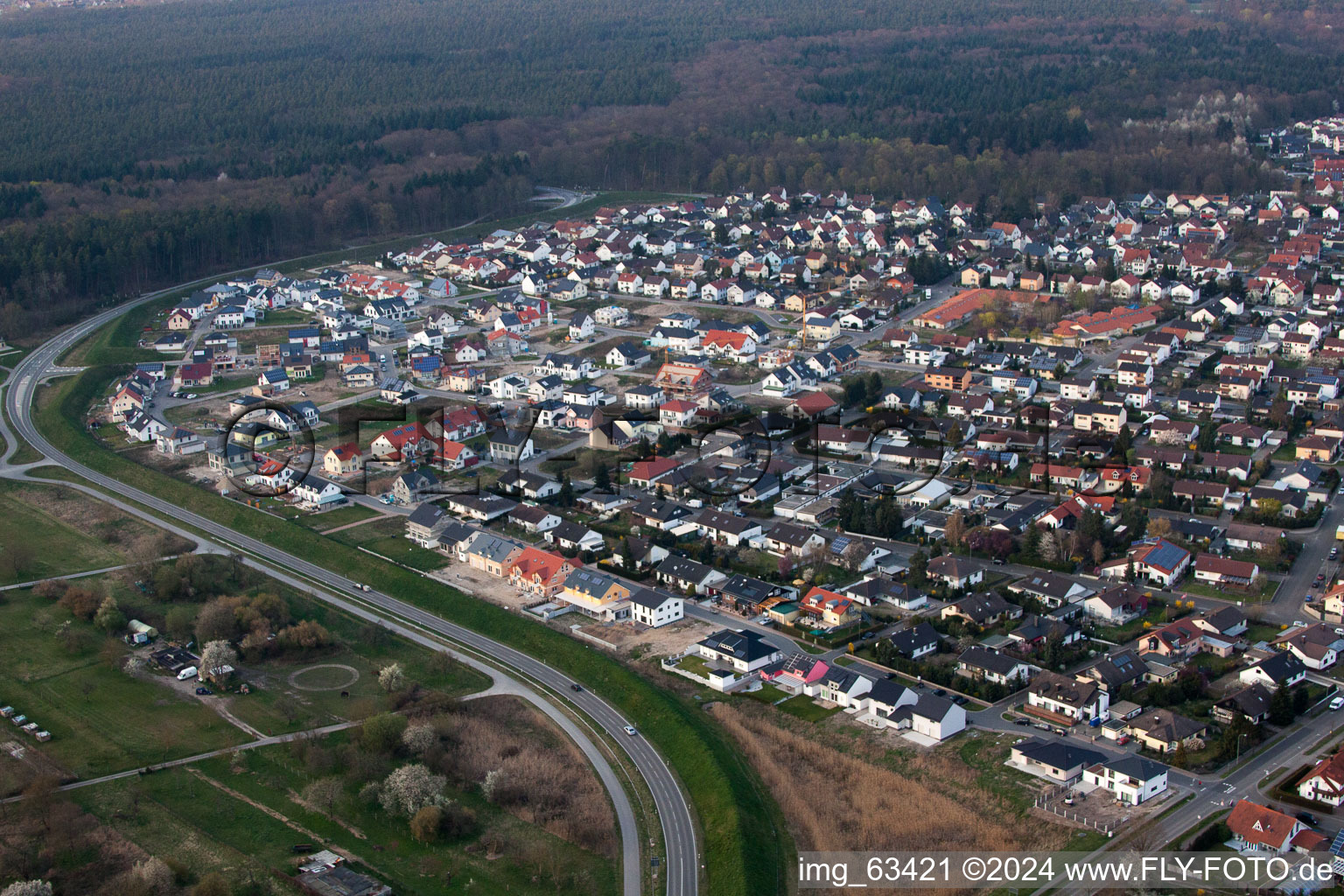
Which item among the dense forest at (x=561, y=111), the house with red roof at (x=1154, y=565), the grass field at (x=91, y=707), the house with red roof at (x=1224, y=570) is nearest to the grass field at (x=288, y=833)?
the grass field at (x=91, y=707)

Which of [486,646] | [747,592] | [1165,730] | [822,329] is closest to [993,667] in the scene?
[1165,730]

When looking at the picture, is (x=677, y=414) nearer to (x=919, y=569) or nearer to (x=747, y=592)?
(x=747, y=592)

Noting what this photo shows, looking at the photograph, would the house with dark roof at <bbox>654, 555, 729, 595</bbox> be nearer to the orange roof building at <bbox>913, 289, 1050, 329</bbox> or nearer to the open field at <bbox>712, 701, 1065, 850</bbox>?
the open field at <bbox>712, 701, 1065, 850</bbox>

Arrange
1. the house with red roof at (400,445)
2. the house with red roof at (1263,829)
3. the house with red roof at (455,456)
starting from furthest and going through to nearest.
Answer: the house with red roof at (400,445), the house with red roof at (455,456), the house with red roof at (1263,829)

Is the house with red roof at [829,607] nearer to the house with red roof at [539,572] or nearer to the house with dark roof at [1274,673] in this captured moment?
the house with red roof at [539,572]

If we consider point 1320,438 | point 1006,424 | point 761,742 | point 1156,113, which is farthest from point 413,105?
point 761,742

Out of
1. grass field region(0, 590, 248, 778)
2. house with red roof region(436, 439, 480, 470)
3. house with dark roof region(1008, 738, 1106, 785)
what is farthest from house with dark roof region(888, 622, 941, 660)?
house with red roof region(436, 439, 480, 470)
